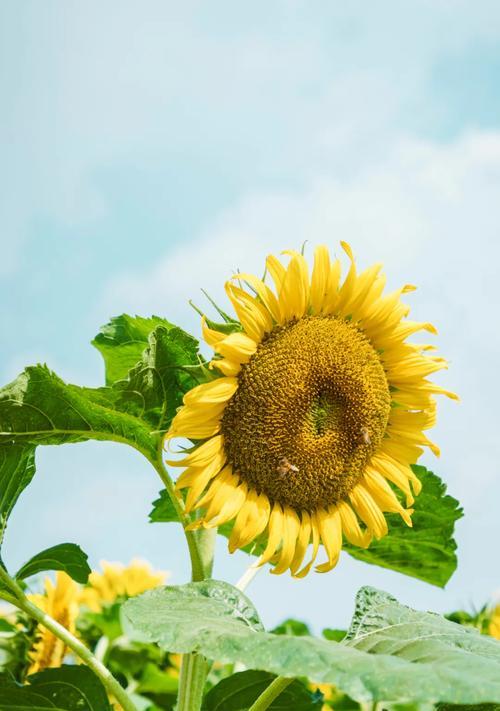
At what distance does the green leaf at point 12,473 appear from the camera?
2346mm

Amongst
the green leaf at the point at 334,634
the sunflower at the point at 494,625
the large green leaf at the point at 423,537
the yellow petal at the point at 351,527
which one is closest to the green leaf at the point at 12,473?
the large green leaf at the point at 423,537

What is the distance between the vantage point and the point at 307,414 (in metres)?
2.28

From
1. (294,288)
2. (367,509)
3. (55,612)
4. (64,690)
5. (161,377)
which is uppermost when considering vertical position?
(294,288)

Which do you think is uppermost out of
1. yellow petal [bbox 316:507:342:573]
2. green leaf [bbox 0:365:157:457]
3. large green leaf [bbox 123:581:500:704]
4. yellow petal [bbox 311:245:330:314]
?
yellow petal [bbox 311:245:330:314]

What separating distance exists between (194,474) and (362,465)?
483mm

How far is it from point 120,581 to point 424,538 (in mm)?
2081

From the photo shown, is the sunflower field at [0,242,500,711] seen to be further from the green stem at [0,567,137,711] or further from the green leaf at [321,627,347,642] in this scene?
the green leaf at [321,627,347,642]

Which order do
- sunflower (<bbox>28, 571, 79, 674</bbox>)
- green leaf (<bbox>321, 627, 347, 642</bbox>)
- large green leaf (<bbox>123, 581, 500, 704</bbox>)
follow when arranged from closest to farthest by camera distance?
1. large green leaf (<bbox>123, 581, 500, 704</bbox>)
2. sunflower (<bbox>28, 571, 79, 674</bbox>)
3. green leaf (<bbox>321, 627, 347, 642</bbox>)

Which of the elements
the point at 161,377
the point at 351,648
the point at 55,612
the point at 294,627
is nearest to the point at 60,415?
the point at 161,377

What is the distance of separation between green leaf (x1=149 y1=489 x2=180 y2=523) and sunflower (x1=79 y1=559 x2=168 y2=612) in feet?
5.64

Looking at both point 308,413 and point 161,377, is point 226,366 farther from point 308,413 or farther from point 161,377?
point 308,413

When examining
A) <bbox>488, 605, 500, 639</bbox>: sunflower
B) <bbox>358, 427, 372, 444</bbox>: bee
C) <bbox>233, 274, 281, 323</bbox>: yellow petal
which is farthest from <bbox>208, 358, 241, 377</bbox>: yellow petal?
<bbox>488, 605, 500, 639</bbox>: sunflower

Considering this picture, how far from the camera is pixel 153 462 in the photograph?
2236 mm

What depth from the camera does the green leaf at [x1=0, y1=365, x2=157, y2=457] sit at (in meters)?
2.15
